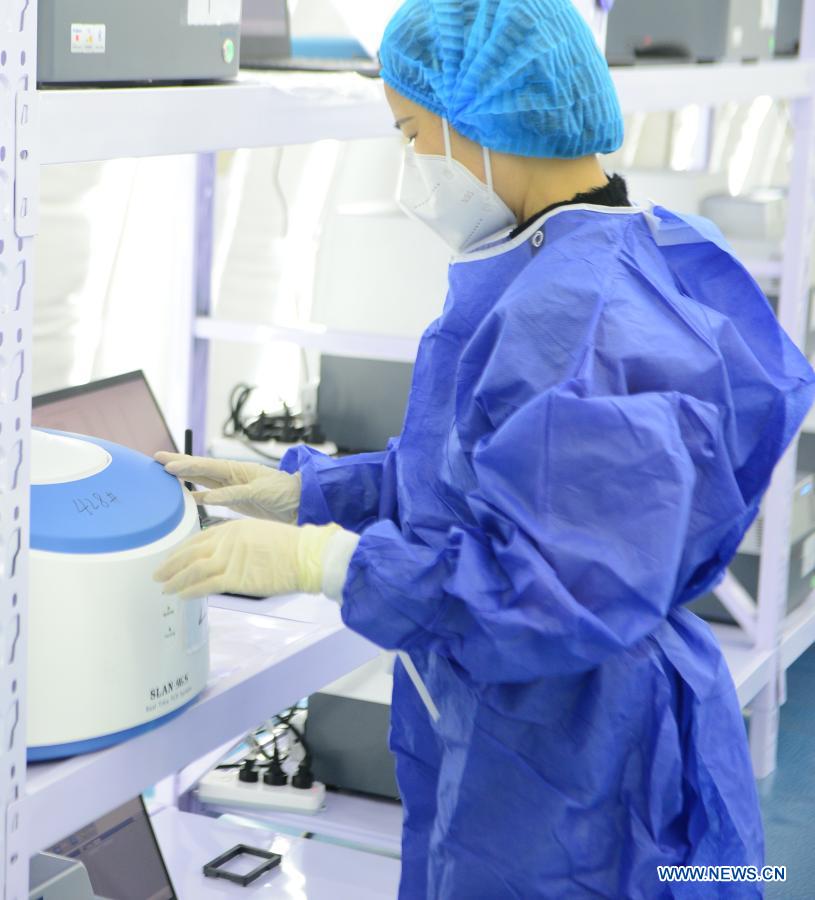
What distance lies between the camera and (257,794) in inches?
76.5

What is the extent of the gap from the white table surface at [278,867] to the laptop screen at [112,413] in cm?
54

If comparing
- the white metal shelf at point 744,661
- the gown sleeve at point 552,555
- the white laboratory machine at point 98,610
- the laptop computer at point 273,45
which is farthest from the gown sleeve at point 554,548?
the white metal shelf at point 744,661

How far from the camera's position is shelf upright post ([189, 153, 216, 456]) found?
2.07 metres

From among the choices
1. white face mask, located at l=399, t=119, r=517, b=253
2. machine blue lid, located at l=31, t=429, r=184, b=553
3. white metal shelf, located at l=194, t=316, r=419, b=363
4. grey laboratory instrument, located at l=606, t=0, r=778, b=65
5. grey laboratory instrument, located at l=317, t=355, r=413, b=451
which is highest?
grey laboratory instrument, located at l=606, t=0, r=778, b=65

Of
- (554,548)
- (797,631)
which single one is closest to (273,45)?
(554,548)

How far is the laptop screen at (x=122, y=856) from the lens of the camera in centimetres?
158

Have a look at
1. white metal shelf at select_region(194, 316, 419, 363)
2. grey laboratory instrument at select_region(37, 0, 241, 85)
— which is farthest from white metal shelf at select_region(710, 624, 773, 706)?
grey laboratory instrument at select_region(37, 0, 241, 85)

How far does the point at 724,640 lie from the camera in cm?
271

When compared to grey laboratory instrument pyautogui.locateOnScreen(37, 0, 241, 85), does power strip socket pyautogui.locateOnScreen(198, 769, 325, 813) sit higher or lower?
lower

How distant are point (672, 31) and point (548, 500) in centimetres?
140

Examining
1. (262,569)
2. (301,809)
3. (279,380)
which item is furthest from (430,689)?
(279,380)

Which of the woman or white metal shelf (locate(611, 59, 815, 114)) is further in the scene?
white metal shelf (locate(611, 59, 815, 114))

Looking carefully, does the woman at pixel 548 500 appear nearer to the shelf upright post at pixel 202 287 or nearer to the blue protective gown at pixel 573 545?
the blue protective gown at pixel 573 545

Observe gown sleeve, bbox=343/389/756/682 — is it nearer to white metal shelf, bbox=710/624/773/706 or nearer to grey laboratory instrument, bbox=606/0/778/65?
grey laboratory instrument, bbox=606/0/778/65
